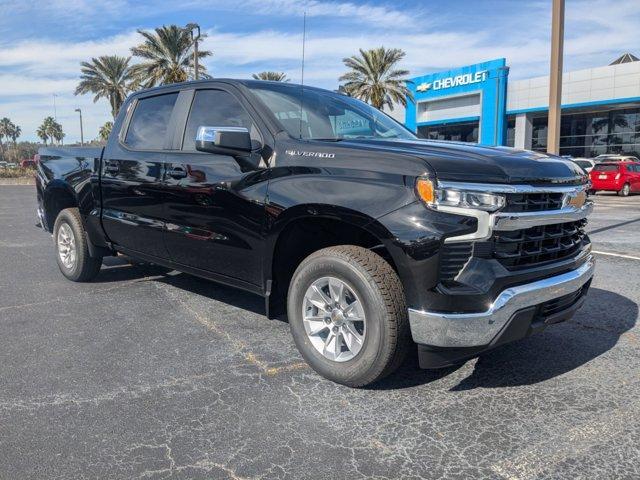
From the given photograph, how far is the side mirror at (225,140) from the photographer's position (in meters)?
3.56

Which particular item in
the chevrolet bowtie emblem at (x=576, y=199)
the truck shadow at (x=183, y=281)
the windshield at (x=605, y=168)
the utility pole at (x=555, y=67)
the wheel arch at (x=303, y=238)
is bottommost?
the truck shadow at (x=183, y=281)

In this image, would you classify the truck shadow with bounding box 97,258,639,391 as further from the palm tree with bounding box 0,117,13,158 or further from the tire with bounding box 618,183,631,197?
the palm tree with bounding box 0,117,13,158

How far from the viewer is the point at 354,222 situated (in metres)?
3.15

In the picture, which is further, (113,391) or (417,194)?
(113,391)

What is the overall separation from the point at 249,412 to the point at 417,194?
1497 mm

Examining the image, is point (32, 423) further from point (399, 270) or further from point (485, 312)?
point (485, 312)

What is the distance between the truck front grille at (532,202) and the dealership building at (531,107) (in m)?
33.2

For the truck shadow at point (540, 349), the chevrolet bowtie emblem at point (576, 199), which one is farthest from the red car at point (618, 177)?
the chevrolet bowtie emblem at point (576, 199)

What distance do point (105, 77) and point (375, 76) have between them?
1899 cm

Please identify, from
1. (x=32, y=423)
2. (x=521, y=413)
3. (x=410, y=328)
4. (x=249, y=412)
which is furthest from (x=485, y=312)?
(x=32, y=423)

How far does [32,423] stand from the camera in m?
2.93

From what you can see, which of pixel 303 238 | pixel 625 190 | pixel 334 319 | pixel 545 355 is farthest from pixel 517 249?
pixel 625 190

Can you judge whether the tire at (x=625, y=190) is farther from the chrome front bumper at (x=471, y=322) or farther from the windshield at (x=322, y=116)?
the chrome front bumper at (x=471, y=322)

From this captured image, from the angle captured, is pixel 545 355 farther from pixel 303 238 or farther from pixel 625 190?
pixel 625 190
